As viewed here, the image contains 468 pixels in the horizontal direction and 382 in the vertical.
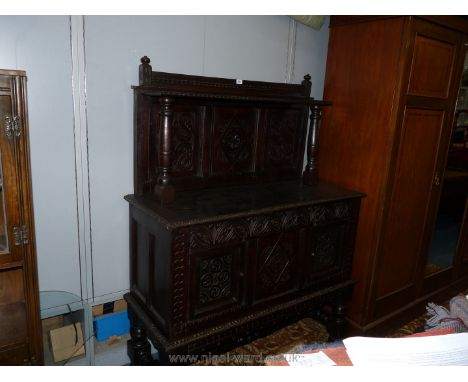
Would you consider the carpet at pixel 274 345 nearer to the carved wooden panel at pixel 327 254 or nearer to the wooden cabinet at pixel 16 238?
the carved wooden panel at pixel 327 254

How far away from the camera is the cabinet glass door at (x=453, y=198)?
2.82m

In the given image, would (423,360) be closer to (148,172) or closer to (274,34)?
(148,172)

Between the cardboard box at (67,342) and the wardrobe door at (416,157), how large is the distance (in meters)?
1.97

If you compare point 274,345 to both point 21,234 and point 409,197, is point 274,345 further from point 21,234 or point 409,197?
point 21,234

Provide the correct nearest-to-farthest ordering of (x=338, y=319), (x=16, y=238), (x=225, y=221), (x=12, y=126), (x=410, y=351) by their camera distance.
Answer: (x=410, y=351), (x=12, y=126), (x=16, y=238), (x=225, y=221), (x=338, y=319)

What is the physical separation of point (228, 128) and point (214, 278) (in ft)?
3.12

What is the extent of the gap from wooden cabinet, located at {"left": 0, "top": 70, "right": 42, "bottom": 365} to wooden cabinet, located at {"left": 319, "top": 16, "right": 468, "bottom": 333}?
197 cm

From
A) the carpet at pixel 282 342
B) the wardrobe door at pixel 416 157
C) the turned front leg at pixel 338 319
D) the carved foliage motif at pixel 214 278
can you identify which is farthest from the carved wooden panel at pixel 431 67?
the carpet at pixel 282 342

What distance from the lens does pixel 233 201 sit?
84.0 inches

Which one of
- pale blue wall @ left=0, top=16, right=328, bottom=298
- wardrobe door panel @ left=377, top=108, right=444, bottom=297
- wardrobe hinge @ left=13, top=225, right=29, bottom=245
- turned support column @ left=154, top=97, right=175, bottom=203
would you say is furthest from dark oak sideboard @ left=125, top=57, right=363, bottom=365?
wardrobe hinge @ left=13, top=225, right=29, bottom=245

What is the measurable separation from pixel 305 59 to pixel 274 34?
319 mm

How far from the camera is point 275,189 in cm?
248

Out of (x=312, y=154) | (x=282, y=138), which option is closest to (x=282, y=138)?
(x=282, y=138)
